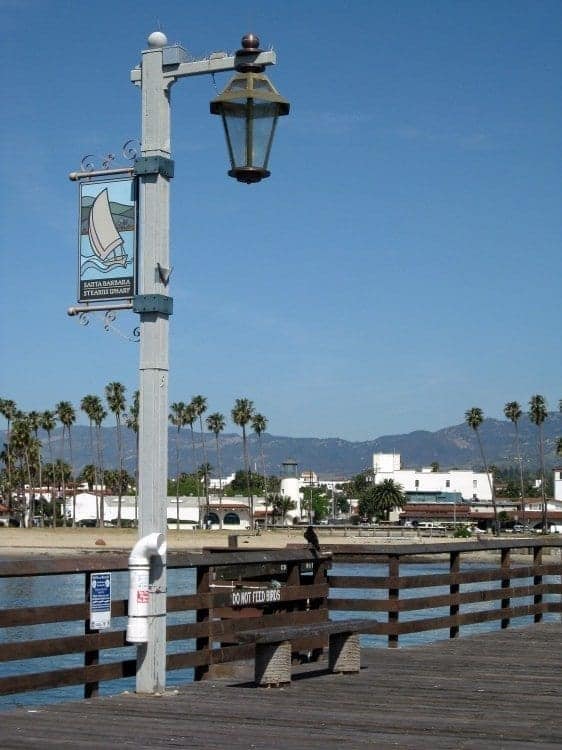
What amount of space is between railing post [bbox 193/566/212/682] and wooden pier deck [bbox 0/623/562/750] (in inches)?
9.8

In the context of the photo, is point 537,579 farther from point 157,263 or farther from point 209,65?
point 209,65

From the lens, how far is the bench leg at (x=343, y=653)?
10.5 m

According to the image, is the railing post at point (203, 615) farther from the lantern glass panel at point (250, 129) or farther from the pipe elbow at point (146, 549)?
the lantern glass panel at point (250, 129)

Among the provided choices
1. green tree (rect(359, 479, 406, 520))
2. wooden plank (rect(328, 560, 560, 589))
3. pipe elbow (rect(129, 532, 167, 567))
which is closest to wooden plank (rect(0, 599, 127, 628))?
pipe elbow (rect(129, 532, 167, 567))

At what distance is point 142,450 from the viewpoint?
9.16 meters

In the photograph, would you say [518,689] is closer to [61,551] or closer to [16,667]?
[16,667]

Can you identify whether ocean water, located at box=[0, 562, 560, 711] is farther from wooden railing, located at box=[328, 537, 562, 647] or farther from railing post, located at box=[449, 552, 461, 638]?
wooden railing, located at box=[328, 537, 562, 647]

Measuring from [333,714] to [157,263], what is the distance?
11.1 ft

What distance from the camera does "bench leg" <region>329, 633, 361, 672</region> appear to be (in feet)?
34.6

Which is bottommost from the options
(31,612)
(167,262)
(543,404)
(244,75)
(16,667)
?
(16,667)

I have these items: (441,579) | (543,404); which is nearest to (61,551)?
(543,404)

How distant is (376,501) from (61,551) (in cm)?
7793

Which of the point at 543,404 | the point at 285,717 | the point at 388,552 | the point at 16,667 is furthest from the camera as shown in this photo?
the point at 543,404

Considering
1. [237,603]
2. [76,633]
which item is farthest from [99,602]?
[76,633]
